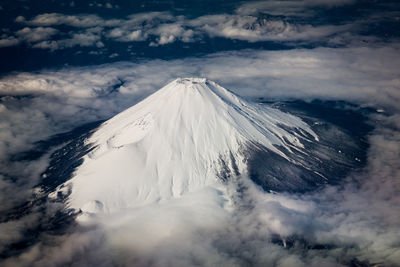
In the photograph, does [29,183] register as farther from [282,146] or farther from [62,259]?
[282,146]

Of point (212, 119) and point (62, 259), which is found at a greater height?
point (212, 119)

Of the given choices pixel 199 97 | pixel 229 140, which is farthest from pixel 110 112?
A: pixel 229 140

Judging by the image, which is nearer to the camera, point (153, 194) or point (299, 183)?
point (153, 194)

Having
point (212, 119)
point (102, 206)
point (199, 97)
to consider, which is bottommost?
point (102, 206)

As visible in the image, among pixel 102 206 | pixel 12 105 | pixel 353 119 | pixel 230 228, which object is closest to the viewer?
pixel 230 228

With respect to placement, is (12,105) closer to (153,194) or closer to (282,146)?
(153,194)

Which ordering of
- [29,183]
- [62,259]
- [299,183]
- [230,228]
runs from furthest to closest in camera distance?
[29,183] < [299,183] < [230,228] < [62,259]

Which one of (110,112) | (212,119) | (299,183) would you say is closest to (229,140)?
(212,119)
